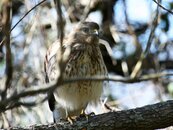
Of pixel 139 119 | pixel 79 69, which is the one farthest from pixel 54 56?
pixel 139 119

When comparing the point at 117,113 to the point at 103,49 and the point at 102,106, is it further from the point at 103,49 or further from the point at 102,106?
the point at 103,49

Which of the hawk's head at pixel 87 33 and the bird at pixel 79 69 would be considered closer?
the bird at pixel 79 69

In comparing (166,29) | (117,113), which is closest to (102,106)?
(117,113)

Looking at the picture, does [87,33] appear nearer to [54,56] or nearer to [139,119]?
[54,56]

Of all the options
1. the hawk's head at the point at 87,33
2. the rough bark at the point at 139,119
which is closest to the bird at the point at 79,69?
the hawk's head at the point at 87,33

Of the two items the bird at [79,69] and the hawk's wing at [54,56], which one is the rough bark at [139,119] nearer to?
the bird at [79,69]

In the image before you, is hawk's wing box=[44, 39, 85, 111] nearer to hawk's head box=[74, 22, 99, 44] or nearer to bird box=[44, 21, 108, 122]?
bird box=[44, 21, 108, 122]

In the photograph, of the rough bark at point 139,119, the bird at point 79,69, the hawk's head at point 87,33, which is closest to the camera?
the rough bark at point 139,119

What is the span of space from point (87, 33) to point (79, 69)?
2.17 ft

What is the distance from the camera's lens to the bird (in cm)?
505

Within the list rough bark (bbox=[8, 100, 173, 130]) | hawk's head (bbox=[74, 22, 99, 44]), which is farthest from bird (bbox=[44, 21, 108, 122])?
rough bark (bbox=[8, 100, 173, 130])

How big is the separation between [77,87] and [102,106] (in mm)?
442

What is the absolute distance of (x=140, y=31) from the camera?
737 centimetres

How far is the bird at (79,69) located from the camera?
5.05 metres
